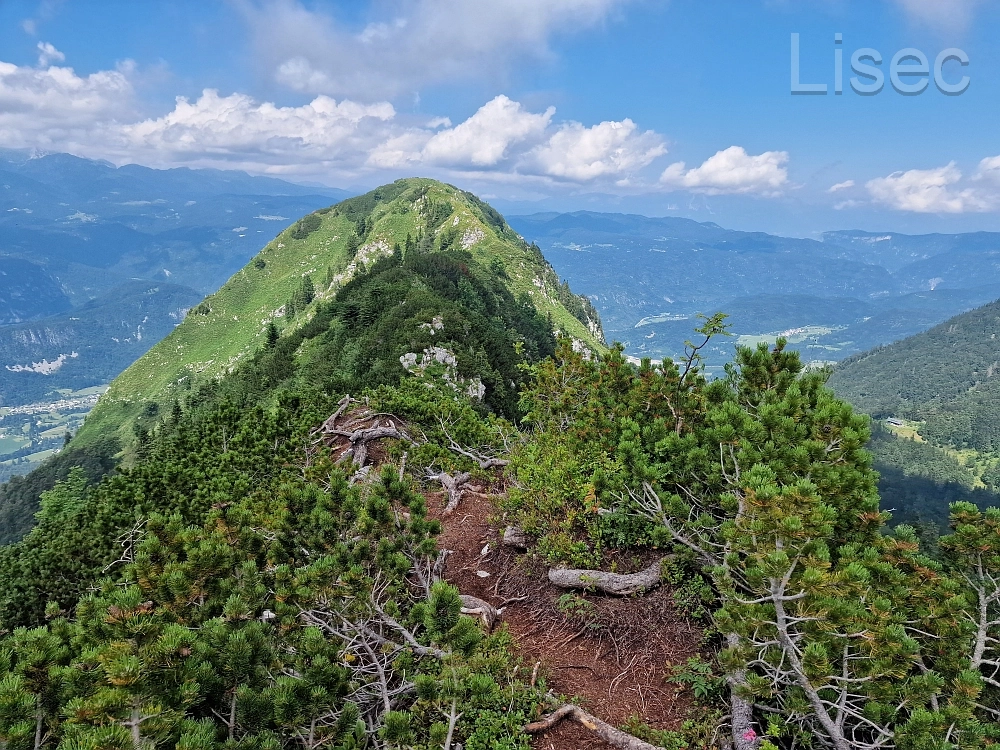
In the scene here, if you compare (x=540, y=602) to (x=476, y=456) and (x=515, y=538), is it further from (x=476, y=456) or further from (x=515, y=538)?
(x=476, y=456)

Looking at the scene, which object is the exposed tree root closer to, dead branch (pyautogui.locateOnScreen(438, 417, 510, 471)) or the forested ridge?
dead branch (pyautogui.locateOnScreen(438, 417, 510, 471))

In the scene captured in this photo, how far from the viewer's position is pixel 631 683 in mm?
7934

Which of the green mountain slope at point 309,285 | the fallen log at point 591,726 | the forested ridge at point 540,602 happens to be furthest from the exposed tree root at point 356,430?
the green mountain slope at point 309,285

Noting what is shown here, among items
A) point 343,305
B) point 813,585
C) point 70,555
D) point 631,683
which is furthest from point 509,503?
point 343,305

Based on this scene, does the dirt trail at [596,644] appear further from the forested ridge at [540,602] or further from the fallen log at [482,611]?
the fallen log at [482,611]

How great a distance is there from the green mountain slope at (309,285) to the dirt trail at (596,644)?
76.9 m

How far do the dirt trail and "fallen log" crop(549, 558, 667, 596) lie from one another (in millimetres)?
150

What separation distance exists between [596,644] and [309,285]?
126 meters

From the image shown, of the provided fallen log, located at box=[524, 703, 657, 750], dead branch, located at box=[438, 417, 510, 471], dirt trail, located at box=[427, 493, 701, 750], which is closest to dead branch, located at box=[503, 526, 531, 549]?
dirt trail, located at box=[427, 493, 701, 750]

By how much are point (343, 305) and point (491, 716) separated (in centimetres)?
5512

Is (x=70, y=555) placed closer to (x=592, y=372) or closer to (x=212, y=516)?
(x=212, y=516)

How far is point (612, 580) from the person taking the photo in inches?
358

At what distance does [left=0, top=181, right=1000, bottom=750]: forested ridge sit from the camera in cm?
502

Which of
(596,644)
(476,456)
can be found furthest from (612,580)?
(476,456)
